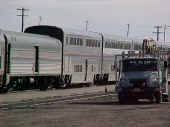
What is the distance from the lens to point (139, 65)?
78.3ft

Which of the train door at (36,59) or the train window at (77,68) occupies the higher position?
the train door at (36,59)

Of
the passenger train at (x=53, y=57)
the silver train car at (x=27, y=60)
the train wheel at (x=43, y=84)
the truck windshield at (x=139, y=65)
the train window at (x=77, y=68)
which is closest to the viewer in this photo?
the truck windshield at (x=139, y=65)

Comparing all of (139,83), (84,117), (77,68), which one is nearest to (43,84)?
(77,68)

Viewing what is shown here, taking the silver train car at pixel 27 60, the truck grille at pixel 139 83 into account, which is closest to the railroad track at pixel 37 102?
the truck grille at pixel 139 83

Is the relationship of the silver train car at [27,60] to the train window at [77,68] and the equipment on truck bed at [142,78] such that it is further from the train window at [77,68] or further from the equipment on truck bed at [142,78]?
the equipment on truck bed at [142,78]

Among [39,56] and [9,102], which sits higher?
[39,56]

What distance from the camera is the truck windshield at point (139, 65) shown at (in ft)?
77.6

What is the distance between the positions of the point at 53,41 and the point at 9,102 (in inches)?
461

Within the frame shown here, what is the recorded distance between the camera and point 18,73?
30.5 meters

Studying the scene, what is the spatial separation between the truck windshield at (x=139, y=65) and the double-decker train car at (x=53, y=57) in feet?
27.3

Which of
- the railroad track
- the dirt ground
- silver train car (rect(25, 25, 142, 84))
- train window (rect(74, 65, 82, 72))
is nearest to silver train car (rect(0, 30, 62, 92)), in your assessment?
silver train car (rect(25, 25, 142, 84))

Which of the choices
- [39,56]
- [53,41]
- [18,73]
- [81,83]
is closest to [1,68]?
[18,73]

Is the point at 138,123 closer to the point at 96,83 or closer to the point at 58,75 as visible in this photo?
the point at 58,75

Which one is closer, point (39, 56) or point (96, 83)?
point (39, 56)
